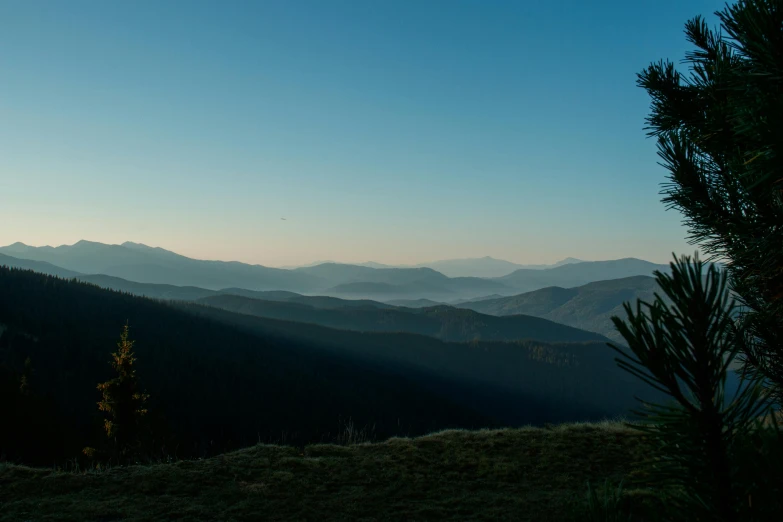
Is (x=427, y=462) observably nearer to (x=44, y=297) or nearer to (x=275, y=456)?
(x=275, y=456)

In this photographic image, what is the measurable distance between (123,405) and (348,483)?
19323mm

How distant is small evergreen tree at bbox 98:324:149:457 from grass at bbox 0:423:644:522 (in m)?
15.3

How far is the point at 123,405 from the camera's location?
2439 cm

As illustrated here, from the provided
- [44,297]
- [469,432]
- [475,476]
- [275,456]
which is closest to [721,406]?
[475,476]

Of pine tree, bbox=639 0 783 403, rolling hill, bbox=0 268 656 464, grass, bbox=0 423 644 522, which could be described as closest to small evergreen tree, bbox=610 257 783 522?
pine tree, bbox=639 0 783 403

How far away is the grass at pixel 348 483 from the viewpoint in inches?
316

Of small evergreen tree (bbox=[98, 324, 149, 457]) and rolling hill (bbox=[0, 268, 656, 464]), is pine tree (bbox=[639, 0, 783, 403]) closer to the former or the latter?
small evergreen tree (bbox=[98, 324, 149, 457])

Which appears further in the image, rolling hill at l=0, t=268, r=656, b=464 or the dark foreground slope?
rolling hill at l=0, t=268, r=656, b=464

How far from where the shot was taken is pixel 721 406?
1.22 m

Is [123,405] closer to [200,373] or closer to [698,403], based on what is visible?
[698,403]

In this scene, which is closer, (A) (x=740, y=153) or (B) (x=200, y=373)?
(A) (x=740, y=153)

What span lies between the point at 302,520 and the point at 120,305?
18080cm

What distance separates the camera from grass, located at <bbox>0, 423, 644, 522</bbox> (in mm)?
8016

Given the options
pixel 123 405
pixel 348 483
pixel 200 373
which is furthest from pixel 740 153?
pixel 200 373
